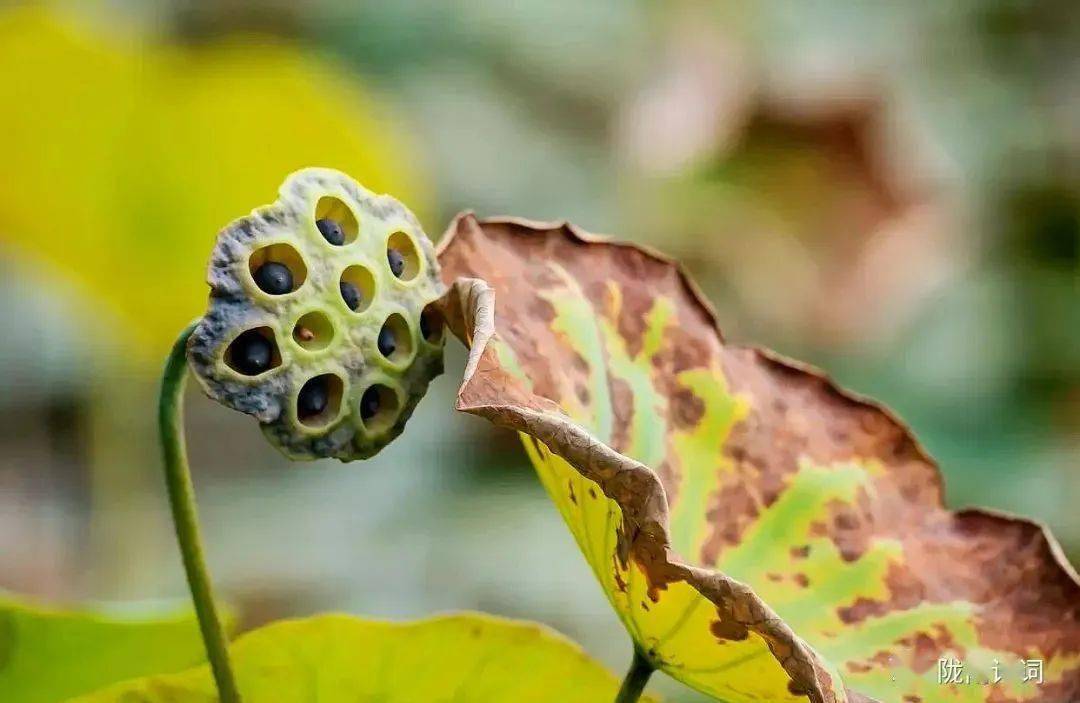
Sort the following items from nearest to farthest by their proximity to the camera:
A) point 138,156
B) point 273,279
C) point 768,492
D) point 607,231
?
point 273,279, point 768,492, point 138,156, point 607,231

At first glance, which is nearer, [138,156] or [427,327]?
[427,327]

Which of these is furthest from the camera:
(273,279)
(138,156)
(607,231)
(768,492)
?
(607,231)

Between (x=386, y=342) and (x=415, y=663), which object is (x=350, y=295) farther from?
(x=415, y=663)

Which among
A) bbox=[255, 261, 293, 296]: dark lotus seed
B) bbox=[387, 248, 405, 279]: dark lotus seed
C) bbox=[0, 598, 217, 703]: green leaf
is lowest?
bbox=[0, 598, 217, 703]: green leaf

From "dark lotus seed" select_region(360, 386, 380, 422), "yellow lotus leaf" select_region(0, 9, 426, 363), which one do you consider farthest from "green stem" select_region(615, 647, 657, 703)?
"yellow lotus leaf" select_region(0, 9, 426, 363)

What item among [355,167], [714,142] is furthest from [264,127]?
[714,142]

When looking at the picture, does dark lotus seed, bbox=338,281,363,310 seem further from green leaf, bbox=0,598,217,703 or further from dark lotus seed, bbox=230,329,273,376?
green leaf, bbox=0,598,217,703

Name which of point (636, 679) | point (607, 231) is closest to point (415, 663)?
point (636, 679)

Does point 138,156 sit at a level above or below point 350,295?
below
